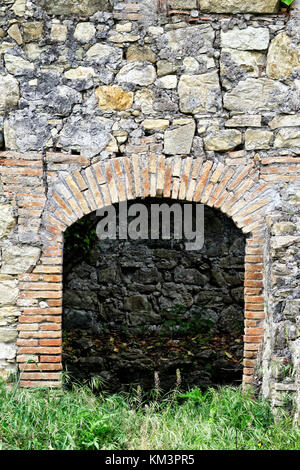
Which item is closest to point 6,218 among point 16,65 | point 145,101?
point 16,65

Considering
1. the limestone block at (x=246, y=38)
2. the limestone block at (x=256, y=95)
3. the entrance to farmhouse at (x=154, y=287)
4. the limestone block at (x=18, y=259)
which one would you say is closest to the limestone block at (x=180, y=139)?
the limestone block at (x=256, y=95)

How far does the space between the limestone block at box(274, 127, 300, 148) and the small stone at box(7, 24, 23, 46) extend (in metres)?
2.28

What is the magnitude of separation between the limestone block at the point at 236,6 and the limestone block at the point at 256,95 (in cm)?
57

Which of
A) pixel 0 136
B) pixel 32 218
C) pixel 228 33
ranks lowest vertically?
pixel 32 218

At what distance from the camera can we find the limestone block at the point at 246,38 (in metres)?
4.27

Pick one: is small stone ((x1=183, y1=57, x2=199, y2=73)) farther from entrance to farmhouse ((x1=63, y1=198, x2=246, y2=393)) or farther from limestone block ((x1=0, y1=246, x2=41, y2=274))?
entrance to farmhouse ((x1=63, y1=198, x2=246, y2=393))

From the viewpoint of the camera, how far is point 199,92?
169 inches

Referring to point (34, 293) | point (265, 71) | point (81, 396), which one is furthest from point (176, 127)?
point (81, 396)

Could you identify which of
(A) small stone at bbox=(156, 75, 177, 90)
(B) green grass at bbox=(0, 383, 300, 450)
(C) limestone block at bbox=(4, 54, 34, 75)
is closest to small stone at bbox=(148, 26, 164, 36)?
(A) small stone at bbox=(156, 75, 177, 90)

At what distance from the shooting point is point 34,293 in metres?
4.23

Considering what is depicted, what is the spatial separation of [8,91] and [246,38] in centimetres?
202

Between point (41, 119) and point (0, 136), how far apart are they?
366mm

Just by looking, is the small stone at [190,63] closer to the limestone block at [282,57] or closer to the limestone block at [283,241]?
the limestone block at [282,57]

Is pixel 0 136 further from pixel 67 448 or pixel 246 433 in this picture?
pixel 246 433
